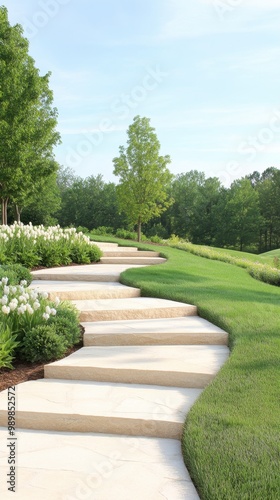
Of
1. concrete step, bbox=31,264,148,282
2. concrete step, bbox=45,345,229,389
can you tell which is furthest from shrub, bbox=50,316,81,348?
concrete step, bbox=31,264,148,282

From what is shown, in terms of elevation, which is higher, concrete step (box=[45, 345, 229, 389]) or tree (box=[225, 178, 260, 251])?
tree (box=[225, 178, 260, 251])

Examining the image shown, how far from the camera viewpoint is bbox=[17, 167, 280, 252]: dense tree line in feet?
145

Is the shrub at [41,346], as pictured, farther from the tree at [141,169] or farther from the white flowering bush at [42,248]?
the tree at [141,169]

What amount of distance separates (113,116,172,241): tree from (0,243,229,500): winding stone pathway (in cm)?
1193

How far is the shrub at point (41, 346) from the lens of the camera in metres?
4.93

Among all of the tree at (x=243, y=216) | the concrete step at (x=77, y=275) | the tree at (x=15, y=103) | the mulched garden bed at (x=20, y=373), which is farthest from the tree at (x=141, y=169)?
the tree at (x=243, y=216)

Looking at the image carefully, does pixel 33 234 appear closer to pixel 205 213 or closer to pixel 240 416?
pixel 240 416

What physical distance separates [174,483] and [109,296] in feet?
15.9

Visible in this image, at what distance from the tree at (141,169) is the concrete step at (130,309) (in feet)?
37.6

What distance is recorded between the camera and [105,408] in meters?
3.79

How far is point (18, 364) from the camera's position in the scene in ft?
16.4

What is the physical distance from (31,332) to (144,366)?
4.45 feet

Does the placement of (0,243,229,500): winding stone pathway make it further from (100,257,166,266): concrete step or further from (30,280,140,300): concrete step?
(100,257,166,266): concrete step

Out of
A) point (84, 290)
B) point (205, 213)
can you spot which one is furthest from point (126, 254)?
point (205, 213)
